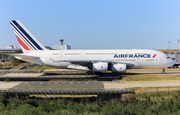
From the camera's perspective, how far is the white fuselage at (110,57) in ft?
111

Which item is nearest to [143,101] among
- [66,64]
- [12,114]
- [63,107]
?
[63,107]

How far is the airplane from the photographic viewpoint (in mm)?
33206

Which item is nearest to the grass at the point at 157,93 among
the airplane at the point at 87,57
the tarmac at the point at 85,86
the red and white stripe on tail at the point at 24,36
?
the tarmac at the point at 85,86

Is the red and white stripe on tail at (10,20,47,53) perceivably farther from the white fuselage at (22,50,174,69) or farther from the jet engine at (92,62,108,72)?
the jet engine at (92,62,108,72)

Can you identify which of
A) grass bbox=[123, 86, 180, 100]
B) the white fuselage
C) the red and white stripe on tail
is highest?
the red and white stripe on tail

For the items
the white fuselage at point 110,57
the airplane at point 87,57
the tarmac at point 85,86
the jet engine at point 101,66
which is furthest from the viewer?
the white fuselage at point 110,57

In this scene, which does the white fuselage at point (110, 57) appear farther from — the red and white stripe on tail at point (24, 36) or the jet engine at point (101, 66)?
the jet engine at point (101, 66)

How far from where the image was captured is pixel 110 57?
34.5 metres

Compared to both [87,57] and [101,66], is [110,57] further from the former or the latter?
[87,57]

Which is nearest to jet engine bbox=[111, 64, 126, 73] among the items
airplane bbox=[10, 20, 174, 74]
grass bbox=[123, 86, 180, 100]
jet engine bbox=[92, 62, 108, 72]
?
airplane bbox=[10, 20, 174, 74]

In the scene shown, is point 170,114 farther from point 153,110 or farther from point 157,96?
point 157,96

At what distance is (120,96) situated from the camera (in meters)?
21.1

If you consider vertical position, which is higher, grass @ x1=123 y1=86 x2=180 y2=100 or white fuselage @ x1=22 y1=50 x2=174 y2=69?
white fuselage @ x1=22 y1=50 x2=174 y2=69

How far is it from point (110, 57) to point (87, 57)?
4.98 m
